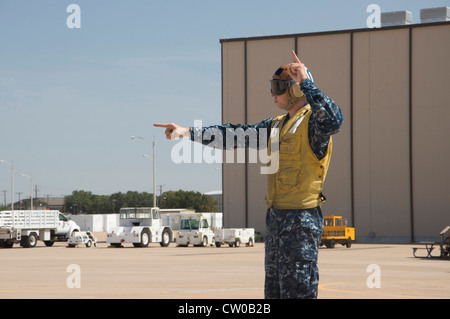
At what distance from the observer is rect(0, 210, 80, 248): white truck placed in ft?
147

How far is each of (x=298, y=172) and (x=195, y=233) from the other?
42022 mm

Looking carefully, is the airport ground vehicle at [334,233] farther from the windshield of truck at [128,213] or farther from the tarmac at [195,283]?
the tarmac at [195,283]

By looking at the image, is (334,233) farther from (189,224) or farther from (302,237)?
(302,237)

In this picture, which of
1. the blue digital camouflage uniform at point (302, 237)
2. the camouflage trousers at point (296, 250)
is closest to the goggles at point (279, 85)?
the blue digital camouflage uniform at point (302, 237)

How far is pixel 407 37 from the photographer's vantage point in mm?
55719

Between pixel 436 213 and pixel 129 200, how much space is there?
143 metres

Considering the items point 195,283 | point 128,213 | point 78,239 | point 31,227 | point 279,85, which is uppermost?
point 279,85

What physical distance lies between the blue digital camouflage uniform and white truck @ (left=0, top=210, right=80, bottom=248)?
1642 inches

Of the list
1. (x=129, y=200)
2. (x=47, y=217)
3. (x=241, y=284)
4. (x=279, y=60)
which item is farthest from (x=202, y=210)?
(x=241, y=284)

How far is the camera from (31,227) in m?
46.2

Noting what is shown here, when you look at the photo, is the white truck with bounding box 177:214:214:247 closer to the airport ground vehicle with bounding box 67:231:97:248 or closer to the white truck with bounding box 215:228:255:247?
the white truck with bounding box 215:228:255:247

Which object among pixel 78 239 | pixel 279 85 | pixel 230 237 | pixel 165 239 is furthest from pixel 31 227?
pixel 279 85

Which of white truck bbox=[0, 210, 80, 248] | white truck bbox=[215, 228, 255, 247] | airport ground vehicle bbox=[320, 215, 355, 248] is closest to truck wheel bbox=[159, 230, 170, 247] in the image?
white truck bbox=[215, 228, 255, 247]
